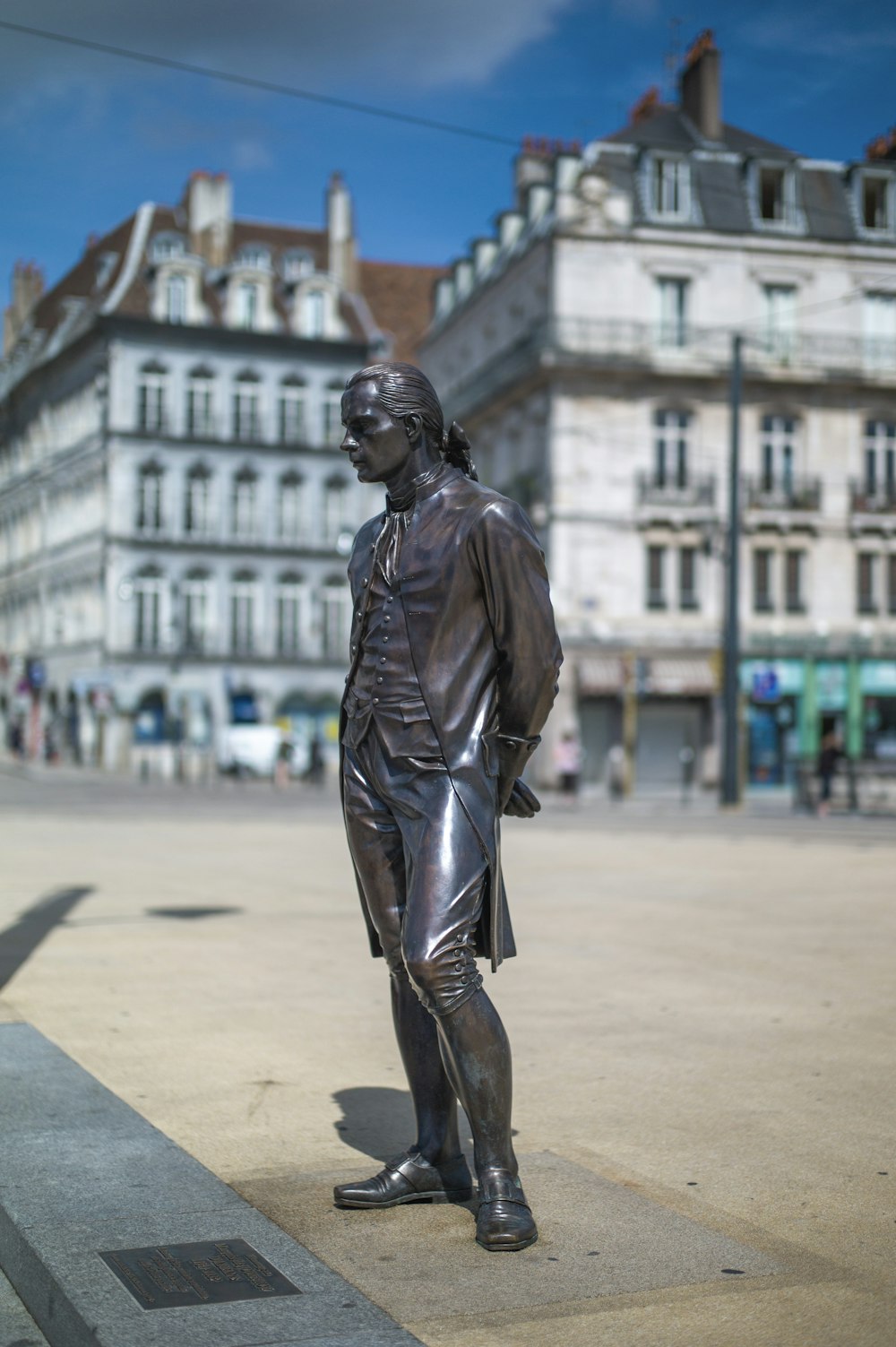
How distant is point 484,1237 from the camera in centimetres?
371

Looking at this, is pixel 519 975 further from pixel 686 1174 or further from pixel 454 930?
pixel 454 930

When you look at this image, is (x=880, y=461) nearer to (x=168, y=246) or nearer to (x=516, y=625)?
(x=168, y=246)

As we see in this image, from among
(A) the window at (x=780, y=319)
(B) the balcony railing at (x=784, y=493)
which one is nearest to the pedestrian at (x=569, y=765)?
(B) the balcony railing at (x=784, y=493)

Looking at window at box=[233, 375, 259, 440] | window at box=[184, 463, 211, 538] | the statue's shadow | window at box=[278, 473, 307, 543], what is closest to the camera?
the statue's shadow

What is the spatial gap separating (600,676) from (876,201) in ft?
55.0

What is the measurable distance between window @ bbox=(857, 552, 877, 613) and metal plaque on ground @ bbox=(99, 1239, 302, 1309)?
43717 mm

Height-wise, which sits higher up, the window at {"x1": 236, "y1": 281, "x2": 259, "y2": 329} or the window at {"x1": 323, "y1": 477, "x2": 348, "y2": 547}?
the window at {"x1": 236, "y1": 281, "x2": 259, "y2": 329}

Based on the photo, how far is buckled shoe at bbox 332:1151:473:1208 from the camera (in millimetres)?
4023

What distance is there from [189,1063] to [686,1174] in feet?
7.30

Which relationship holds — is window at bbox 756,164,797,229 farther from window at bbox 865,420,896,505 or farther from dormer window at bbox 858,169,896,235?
window at bbox 865,420,896,505

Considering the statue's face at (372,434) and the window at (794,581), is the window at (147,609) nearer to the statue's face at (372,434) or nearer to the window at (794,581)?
the window at (794,581)

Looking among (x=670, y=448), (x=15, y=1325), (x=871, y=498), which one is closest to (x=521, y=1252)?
(x=15, y=1325)

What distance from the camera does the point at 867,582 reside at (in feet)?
150

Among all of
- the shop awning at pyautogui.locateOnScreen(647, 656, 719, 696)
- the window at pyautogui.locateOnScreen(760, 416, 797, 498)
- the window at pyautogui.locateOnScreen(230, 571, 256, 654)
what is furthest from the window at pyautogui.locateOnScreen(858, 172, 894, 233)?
the window at pyautogui.locateOnScreen(230, 571, 256, 654)
